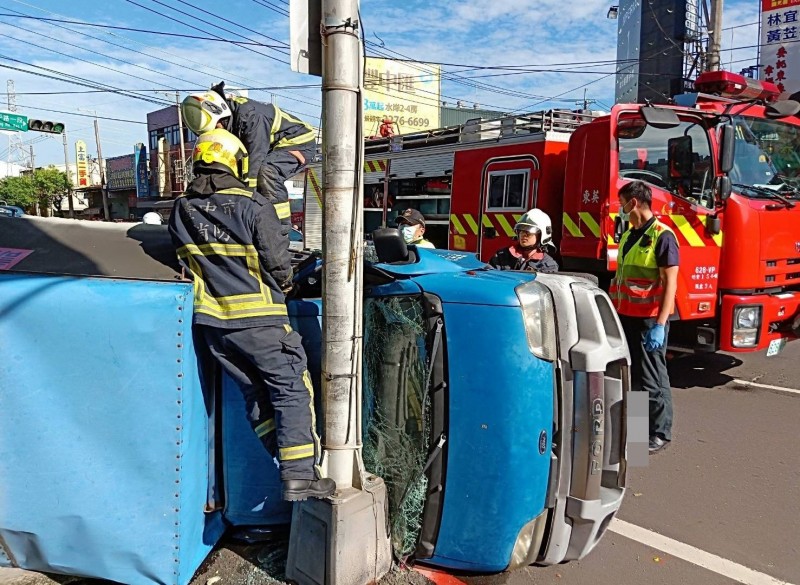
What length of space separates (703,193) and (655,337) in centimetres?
180

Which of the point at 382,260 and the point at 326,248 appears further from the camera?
the point at 382,260

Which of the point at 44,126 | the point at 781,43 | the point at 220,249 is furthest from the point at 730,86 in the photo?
the point at 44,126

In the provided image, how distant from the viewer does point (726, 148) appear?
197 inches

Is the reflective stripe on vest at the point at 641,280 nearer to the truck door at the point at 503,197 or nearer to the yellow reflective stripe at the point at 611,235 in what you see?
the yellow reflective stripe at the point at 611,235

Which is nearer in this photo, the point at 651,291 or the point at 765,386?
the point at 651,291

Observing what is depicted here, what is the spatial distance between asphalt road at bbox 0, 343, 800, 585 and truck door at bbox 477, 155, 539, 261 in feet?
8.14

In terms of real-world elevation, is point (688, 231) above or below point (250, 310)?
above

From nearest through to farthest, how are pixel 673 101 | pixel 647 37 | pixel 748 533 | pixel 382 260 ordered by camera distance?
pixel 382 260 < pixel 748 533 < pixel 673 101 < pixel 647 37

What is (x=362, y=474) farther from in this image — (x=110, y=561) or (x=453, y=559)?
(x=110, y=561)

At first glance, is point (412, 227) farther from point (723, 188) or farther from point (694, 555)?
point (694, 555)

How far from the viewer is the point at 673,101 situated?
6.00m

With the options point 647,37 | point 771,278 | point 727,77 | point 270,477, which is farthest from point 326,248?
point 647,37

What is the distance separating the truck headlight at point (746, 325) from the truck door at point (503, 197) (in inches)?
85.4

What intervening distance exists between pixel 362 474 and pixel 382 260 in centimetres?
87
